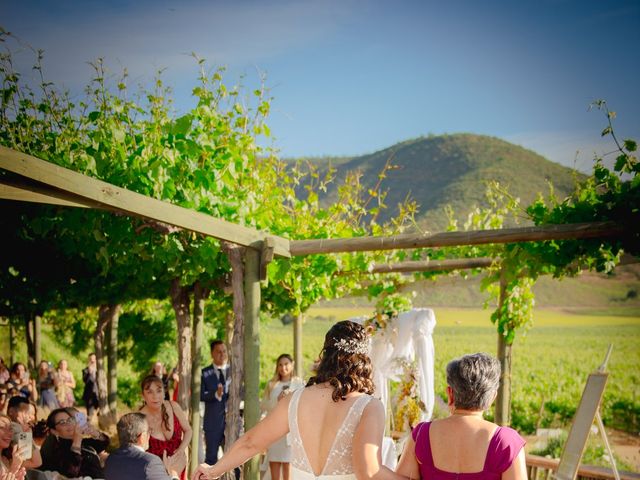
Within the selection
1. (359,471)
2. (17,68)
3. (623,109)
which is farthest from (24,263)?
(623,109)

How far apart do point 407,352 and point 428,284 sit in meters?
2.21

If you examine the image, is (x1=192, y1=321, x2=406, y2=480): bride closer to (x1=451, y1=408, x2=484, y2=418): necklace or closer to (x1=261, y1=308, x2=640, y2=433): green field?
(x1=451, y1=408, x2=484, y2=418): necklace

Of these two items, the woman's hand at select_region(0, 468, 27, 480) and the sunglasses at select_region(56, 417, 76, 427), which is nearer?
the woman's hand at select_region(0, 468, 27, 480)

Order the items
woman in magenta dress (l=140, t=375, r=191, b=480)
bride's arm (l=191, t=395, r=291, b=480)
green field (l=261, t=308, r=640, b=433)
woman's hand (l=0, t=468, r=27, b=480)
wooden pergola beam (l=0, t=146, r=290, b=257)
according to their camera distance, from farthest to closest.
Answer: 1. green field (l=261, t=308, r=640, b=433)
2. woman in magenta dress (l=140, t=375, r=191, b=480)
3. woman's hand (l=0, t=468, r=27, b=480)
4. wooden pergola beam (l=0, t=146, r=290, b=257)
5. bride's arm (l=191, t=395, r=291, b=480)

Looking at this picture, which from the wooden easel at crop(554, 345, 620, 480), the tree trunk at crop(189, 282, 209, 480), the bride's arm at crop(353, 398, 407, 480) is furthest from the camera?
the tree trunk at crop(189, 282, 209, 480)

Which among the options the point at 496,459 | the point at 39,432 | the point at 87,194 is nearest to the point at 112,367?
the point at 39,432

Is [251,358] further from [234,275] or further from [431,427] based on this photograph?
[431,427]

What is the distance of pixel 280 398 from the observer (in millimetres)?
7051

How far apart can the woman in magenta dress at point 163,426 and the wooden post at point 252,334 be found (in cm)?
66

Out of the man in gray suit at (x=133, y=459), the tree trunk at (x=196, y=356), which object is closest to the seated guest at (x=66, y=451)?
the man in gray suit at (x=133, y=459)

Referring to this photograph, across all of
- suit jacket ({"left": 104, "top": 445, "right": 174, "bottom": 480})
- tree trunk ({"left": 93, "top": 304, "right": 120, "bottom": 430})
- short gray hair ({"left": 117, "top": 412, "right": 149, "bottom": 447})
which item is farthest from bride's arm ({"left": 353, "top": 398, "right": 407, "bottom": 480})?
tree trunk ({"left": 93, "top": 304, "right": 120, "bottom": 430})

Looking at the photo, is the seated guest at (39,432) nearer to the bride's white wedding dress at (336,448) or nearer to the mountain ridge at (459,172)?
the bride's white wedding dress at (336,448)

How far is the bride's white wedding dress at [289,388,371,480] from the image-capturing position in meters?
2.95

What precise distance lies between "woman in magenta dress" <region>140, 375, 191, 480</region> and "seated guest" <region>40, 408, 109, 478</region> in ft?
1.45
